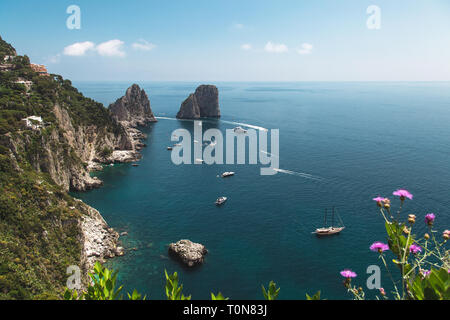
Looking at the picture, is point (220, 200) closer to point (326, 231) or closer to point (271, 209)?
point (271, 209)

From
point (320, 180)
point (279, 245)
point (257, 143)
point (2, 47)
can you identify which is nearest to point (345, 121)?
point (257, 143)

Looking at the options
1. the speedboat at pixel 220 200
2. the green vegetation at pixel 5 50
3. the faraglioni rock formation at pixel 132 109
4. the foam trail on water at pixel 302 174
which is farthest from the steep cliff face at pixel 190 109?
the speedboat at pixel 220 200

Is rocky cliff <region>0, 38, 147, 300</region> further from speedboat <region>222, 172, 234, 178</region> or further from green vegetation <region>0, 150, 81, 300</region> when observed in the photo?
speedboat <region>222, 172, 234, 178</region>

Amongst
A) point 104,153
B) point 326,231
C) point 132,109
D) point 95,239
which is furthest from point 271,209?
point 132,109

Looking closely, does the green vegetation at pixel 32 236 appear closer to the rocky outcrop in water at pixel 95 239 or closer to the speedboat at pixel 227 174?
the rocky outcrop in water at pixel 95 239

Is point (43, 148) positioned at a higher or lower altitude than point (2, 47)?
lower
